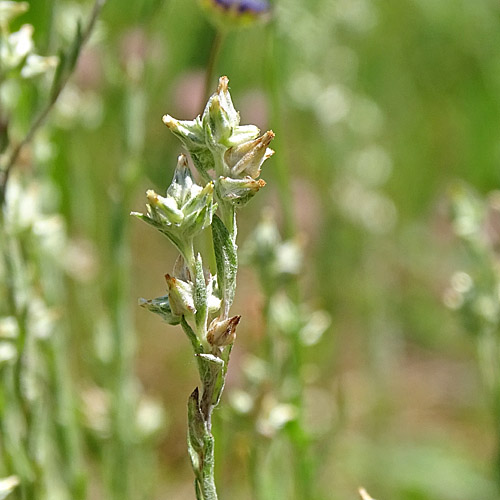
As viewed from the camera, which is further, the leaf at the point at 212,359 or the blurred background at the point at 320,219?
the blurred background at the point at 320,219

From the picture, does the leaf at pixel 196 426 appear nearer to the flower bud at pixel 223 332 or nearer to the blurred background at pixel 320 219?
the flower bud at pixel 223 332

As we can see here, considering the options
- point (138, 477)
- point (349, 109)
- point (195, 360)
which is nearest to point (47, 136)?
point (138, 477)

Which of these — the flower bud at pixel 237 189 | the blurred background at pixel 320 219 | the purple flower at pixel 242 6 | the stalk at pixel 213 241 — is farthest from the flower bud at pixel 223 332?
the purple flower at pixel 242 6

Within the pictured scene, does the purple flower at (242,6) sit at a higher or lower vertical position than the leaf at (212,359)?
higher

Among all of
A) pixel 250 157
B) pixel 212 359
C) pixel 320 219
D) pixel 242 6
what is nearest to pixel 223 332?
pixel 212 359

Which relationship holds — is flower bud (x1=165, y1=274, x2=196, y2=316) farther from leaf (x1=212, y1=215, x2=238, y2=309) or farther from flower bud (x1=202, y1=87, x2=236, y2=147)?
flower bud (x1=202, y1=87, x2=236, y2=147)

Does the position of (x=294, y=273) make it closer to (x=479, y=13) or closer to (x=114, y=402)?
(x=114, y=402)
